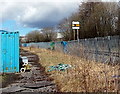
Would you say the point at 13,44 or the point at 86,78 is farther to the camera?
the point at 13,44

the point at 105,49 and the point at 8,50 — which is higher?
the point at 8,50

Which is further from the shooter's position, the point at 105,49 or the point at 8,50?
the point at 105,49

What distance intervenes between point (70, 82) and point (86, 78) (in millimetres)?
851

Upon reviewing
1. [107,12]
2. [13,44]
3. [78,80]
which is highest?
[107,12]

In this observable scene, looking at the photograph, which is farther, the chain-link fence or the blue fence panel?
the blue fence panel

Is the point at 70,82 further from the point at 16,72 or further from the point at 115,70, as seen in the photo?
the point at 16,72

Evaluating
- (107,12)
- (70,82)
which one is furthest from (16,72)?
(107,12)

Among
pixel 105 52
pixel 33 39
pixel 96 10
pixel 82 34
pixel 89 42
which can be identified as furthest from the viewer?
pixel 33 39

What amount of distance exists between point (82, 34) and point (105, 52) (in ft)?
51.3

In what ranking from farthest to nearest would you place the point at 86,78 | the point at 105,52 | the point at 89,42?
the point at 89,42
the point at 105,52
the point at 86,78

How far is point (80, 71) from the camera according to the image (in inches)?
201

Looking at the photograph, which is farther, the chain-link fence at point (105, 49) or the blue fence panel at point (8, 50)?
the blue fence panel at point (8, 50)

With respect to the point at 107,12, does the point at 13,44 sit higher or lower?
lower

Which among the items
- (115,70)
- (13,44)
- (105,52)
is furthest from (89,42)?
(115,70)
